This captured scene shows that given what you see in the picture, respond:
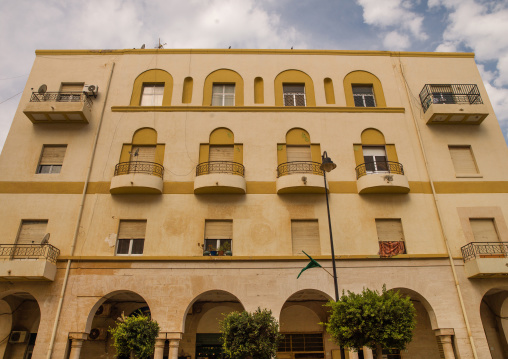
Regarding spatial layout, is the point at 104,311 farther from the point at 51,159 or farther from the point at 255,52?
the point at 255,52

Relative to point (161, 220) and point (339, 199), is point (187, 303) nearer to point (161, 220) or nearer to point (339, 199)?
point (161, 220)

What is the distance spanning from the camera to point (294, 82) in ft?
62.7

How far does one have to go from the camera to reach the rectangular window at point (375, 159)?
1692 centimetres

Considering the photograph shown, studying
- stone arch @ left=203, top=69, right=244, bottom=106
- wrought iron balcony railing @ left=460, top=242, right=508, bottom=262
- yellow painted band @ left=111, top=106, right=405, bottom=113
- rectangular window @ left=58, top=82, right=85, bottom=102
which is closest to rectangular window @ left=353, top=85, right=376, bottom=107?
yellow painted band @ left=111, top=106, right=405, bottom=113

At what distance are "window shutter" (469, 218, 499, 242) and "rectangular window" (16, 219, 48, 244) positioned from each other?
754 inches

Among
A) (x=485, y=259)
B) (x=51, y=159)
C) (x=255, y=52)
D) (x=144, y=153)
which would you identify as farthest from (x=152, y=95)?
(x=485, y=259)

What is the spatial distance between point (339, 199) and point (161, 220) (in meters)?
8.14

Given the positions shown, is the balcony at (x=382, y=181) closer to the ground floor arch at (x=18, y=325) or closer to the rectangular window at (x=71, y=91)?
the rectangular window at (x=71, y=91)

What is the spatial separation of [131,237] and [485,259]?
14.8m

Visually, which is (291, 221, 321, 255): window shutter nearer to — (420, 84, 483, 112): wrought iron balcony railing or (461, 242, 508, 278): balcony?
(461, 242, 508, 278): balcony

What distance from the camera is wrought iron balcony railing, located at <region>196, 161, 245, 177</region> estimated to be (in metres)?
16.4

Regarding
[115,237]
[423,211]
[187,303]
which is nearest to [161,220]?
[115,237]

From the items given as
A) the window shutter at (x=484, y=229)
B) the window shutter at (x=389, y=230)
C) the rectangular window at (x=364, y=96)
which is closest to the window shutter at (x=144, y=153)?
the rectangular window at (x=364, y=96)

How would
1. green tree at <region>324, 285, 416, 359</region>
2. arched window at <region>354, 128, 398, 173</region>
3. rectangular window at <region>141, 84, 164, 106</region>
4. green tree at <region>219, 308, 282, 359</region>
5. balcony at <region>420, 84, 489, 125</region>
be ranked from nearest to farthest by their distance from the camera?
green tree at <region>324, 285, 416, 359</region>, green tree at <region>219, 308, 282, 359</region>, arched window at <region>354, 128, 398, 173</region>, balcony at <region>420, 84, 489, 125</region>, rectangular window at <region>141, 84, 164, 106</region>
